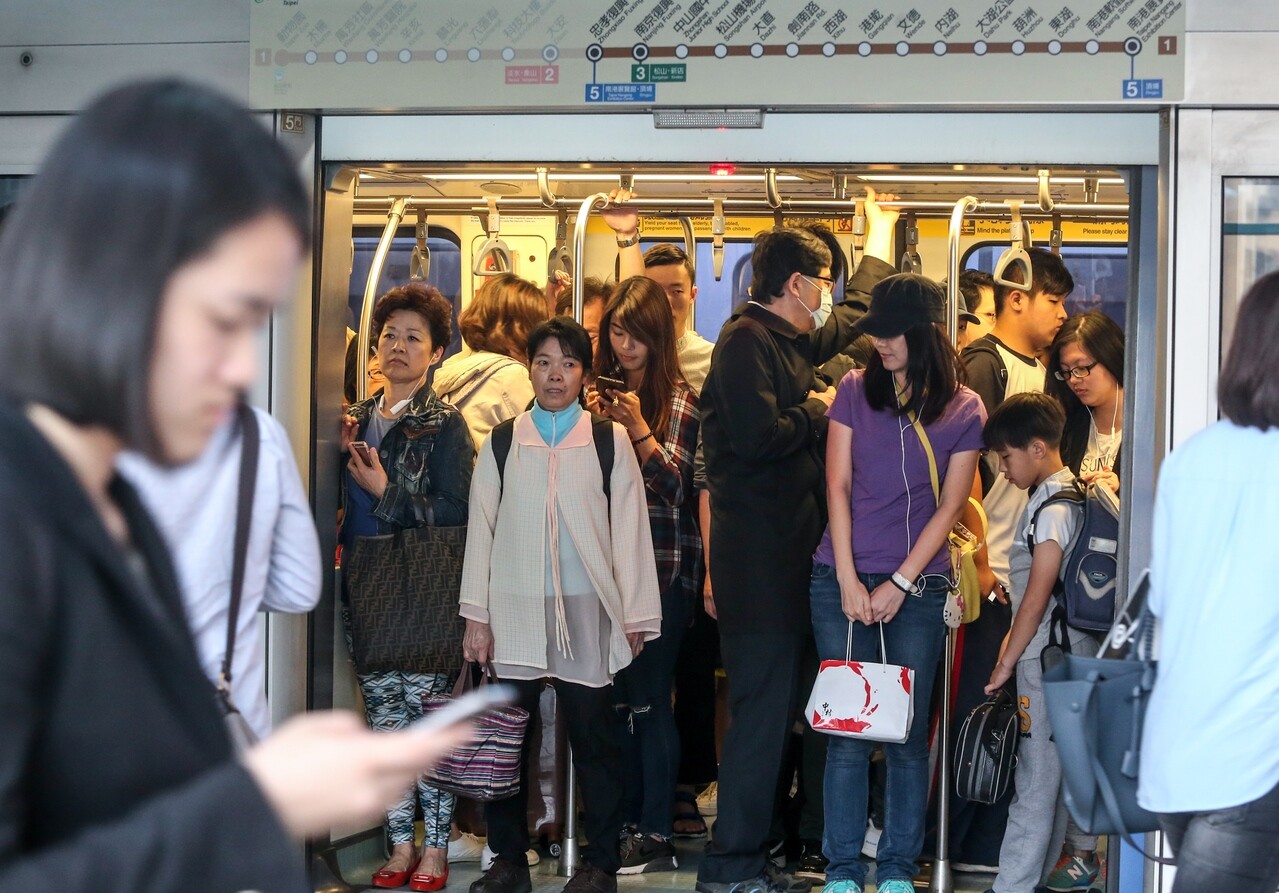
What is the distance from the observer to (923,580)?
4.47 metres

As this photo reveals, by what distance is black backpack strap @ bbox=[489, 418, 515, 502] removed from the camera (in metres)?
4.86

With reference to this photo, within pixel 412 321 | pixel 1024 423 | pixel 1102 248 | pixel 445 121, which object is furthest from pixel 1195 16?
pixel 1102 248

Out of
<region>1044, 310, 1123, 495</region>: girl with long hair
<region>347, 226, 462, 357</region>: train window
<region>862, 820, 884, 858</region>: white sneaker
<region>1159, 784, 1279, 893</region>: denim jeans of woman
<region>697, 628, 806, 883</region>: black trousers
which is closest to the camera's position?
<region>1159, 784, 1279, 893</region>: denim jeans of woman

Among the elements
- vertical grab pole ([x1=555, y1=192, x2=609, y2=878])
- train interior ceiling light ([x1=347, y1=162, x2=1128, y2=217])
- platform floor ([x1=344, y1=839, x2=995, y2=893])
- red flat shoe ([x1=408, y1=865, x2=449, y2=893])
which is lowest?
platform floor ([x1=344, y1=839, x2=995, y2=893])

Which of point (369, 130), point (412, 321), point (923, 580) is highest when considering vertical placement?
point (369, 130)

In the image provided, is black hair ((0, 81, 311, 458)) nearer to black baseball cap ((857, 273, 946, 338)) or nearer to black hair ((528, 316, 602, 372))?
black baseball cap ((857, 273, 946, 338))

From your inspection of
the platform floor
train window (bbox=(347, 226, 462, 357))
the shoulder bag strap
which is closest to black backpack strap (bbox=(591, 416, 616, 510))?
the shoulder bag strap

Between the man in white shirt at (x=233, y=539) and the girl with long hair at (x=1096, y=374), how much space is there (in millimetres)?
3008

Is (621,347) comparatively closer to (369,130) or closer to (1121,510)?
(369,130)

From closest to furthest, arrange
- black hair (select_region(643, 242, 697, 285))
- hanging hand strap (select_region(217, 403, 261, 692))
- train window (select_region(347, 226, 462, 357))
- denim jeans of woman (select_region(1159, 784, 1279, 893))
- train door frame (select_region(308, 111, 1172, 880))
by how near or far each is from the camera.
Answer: denim jeans of woman (select_region(1159, 784, 1279, 893))
hanging hand strap (select_region(217, 403, 261, 692))
train door frame (select_region(308, 111, 1172, 880))
black hair (select_region(643, 242, 697, 285))
train window (select_region(347, 226, 462, 357))

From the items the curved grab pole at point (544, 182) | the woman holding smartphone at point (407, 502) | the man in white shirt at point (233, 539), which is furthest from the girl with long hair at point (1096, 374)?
the man in white shirt at point (233, 539)

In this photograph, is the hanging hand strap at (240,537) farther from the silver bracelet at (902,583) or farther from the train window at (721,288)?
the train window at (721,288)

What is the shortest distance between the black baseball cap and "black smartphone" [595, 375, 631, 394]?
3.64 feet

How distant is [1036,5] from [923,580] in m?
1.70
